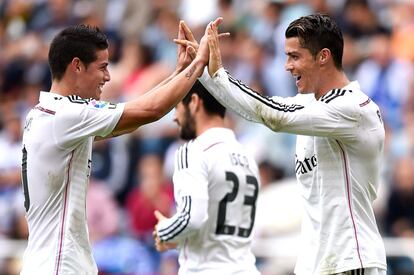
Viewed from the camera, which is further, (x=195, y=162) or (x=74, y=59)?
(x=195, y=162)

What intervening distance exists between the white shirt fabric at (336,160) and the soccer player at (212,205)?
1185 millimetres

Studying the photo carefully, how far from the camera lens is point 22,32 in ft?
57.3

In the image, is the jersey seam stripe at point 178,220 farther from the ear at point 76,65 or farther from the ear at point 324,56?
the ear at point 324,56

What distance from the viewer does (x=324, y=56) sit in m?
7.21

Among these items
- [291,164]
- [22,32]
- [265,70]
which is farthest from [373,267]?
[22,32]

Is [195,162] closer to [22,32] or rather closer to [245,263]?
[245,263]

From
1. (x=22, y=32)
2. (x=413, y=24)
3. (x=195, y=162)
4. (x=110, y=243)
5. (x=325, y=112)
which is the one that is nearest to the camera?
(x=325, y=112)

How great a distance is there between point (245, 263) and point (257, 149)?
4.71m

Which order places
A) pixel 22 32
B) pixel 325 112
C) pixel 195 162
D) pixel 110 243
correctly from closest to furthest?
1. pixel 325 112
2. pixel 195 162
3. pixel 110 243
4. pixel 22 32

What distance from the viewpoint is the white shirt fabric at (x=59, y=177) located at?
6.99 m

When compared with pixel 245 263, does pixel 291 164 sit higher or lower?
higher

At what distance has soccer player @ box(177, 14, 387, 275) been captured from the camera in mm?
7070

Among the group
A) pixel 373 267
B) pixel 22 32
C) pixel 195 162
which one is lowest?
pixel 373 267

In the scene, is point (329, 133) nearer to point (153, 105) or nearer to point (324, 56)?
point (324, 56)
